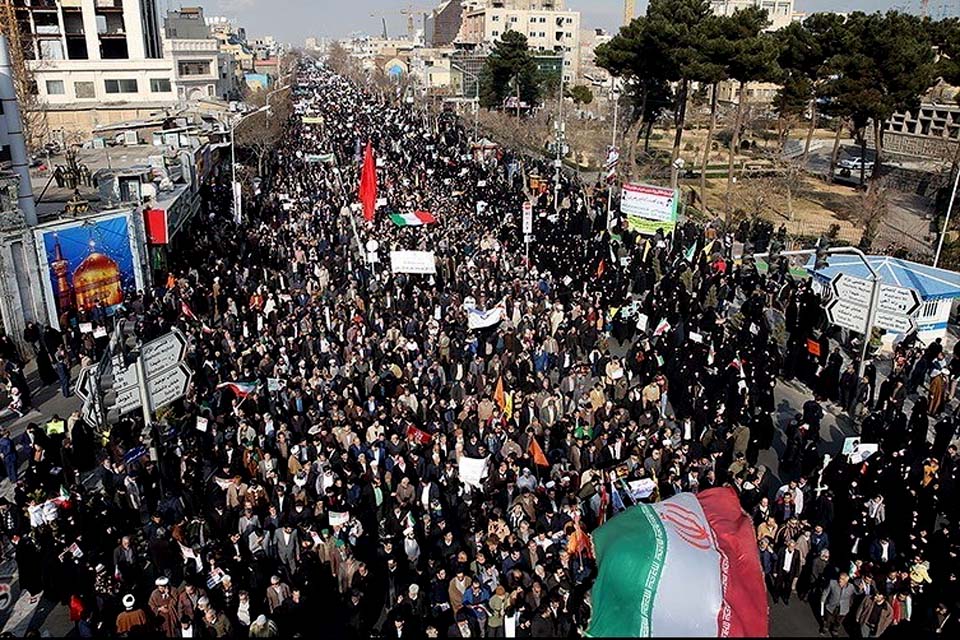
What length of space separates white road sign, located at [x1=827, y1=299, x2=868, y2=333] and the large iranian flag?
9.16 m

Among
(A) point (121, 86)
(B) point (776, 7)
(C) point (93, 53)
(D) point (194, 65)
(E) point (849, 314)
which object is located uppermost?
(B) point (776, 7)

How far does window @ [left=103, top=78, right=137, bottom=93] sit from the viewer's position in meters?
55.6

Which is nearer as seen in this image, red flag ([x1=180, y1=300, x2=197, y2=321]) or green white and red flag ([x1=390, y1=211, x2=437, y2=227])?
red flag ([x1=180, y1=300, x2=197, y2=321])

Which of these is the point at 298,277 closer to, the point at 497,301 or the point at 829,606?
the point at 497,301

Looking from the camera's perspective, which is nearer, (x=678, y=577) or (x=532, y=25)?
(x=678, y=577)

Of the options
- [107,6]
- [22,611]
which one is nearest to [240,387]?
[22,611]

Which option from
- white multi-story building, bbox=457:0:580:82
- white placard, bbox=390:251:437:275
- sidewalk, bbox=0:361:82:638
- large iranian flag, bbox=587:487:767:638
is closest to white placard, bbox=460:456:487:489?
large iranian flag, bbox=587:487:767:638

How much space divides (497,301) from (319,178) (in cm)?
2189

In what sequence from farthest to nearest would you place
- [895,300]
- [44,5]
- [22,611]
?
[44,5], [895,300], [22,611]

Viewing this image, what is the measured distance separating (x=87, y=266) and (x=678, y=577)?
58.9 ft

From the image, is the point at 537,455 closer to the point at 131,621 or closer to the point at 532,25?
the point at 131,621

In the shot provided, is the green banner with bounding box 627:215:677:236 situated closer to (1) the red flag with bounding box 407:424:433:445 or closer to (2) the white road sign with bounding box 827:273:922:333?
(2) the white road sign with bounding box 827:273:922:333

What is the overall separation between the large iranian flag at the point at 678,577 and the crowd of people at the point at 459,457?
4.39ft

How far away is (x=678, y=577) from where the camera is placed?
675cm
